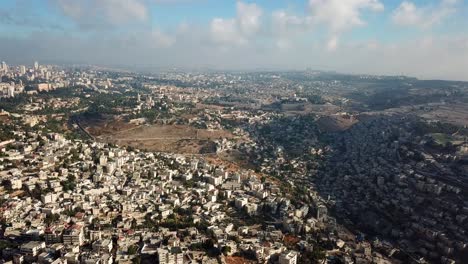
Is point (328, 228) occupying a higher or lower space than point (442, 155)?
lower

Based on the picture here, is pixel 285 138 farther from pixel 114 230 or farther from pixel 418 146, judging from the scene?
pixel 114 230

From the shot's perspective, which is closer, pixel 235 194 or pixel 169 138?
pixel 235 194

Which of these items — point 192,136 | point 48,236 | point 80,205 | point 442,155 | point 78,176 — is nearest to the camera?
point 48,236

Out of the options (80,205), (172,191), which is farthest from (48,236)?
(172,191)

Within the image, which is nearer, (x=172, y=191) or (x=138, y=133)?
(x=172, y=191)

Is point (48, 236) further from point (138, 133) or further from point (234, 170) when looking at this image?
point (138, 133)

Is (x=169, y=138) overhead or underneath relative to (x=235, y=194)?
underneath

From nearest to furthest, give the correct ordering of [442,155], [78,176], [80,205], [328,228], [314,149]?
[80,205], [328,228], [78,176], [442,155], [314,149]

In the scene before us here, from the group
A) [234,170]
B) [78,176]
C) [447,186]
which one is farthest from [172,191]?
[447,186]

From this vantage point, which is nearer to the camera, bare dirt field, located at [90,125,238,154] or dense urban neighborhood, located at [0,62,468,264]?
dense urban neighborhood, located at [0,62,468,264]

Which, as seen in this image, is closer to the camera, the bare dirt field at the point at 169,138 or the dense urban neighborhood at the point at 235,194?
the dense urban neighborhood at the point at 235,194
